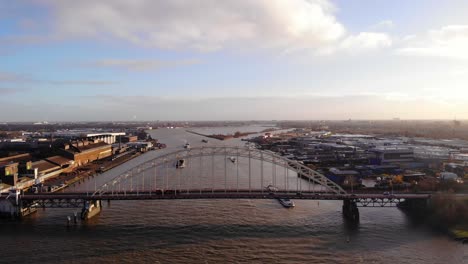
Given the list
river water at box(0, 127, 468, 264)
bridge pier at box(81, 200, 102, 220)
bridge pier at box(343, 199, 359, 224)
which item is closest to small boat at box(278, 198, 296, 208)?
river water at box(0, 127, 468, 264)

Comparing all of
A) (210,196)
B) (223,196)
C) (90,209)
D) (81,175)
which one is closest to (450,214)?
(223,196)

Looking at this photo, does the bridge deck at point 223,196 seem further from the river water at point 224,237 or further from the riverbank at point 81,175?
the riverbank at point 81,175

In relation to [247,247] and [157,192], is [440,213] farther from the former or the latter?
[157,192]

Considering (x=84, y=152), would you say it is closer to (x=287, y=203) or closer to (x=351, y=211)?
(x=287, y=203)

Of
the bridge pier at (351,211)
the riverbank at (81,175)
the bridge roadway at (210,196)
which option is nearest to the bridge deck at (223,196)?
the bridge roadway at (210,196)

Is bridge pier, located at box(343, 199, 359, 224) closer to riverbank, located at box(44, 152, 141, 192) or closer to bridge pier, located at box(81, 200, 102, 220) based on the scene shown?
bridge pier, located at box(81, 200, 102, 220)

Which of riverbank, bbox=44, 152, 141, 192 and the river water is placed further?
riverbank, bbox=44, 152, 141, 192

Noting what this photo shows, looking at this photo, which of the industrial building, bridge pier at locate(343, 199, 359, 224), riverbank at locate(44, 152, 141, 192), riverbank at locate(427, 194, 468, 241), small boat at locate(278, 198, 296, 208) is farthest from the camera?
the industrial building

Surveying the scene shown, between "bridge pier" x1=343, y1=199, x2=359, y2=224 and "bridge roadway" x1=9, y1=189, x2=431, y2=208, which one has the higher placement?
"bridge roadway" x1=9, y1=189, x2=431, y2=208
